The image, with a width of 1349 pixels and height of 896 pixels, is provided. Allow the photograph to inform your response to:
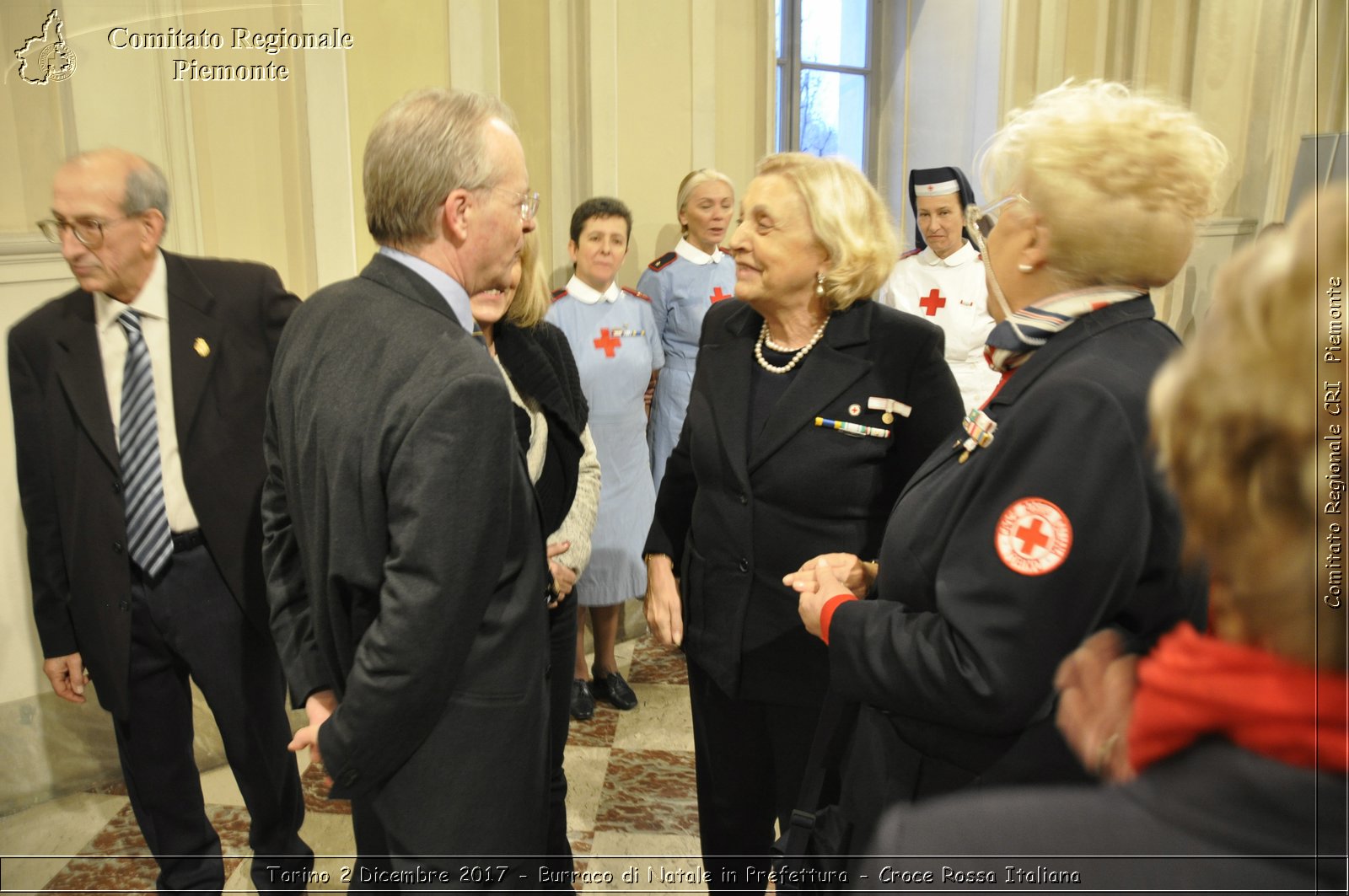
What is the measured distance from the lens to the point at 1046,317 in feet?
3.70

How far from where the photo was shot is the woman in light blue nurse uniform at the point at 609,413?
3354 mm

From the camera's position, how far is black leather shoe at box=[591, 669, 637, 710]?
331 cm

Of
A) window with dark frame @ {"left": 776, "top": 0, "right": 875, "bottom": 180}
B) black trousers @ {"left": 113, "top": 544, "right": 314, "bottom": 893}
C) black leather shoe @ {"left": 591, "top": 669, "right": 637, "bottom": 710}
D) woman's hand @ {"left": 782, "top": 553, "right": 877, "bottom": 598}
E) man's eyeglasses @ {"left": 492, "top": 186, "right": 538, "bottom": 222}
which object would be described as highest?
window with dark frame @ {"left": 776, "top": 0, "right": 875, "bottom": 180}

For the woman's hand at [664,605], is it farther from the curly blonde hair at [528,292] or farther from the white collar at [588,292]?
the white collar at [588,292]

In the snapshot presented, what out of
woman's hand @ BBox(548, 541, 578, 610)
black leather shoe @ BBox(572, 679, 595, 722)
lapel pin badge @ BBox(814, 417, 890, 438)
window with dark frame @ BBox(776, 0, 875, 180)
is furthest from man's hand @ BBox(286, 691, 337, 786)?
window with dark frame @ BBox(776, 0, 875, 180)

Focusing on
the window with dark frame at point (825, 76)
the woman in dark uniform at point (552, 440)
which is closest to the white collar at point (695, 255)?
the window with dark frame at point (825, 76)

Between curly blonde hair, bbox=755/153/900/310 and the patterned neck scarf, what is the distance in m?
0.62

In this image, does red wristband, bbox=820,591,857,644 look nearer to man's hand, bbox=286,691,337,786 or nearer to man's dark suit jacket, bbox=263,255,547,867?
man's dark suit jacket, bbox=263,255,547,867

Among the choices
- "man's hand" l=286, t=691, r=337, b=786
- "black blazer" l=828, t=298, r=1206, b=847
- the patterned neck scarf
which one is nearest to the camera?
"black blazer" l=828, t=298, r=1206, b=847

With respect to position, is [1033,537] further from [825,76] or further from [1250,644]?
[825,76]

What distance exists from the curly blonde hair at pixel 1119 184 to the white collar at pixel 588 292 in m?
2.41

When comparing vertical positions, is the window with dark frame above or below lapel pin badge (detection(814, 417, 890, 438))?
above

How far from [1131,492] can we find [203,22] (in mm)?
2580

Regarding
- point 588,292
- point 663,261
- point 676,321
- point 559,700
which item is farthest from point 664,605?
point 663,261
